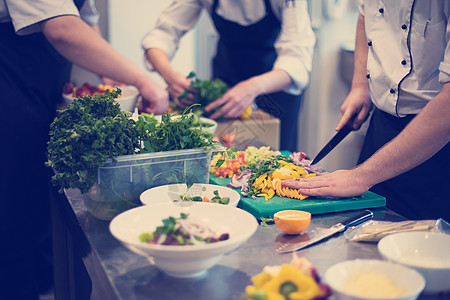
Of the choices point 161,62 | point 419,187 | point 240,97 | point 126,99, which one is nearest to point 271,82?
point 240,97

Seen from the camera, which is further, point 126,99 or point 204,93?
point 204,93

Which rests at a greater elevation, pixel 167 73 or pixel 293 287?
pixel 167 73

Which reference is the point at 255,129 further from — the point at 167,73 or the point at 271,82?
the point at 167,73

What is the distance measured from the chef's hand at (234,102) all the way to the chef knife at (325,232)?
3.74 ft

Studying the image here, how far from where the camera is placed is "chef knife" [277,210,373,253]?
1.06 m

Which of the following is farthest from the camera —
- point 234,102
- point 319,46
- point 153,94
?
point 319,46

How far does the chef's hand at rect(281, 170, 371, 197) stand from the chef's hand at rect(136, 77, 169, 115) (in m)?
0.85

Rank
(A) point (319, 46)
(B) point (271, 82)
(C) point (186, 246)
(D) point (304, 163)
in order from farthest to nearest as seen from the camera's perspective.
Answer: (A) point (319, 46)
(B) point (271, 82)
(D) point (304, 163)
(C) point (186, 246)

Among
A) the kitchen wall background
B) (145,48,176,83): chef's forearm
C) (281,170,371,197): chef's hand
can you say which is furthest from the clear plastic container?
the kitchen wall background

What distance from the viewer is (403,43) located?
146cm

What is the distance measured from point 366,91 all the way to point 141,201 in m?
0.91

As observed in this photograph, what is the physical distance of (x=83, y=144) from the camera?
113 centimetres

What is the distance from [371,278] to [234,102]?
1542 millimetres

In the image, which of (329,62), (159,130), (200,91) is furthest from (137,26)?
(159,130)
